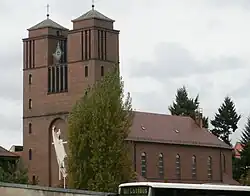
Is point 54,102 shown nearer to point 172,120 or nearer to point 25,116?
point 25,116

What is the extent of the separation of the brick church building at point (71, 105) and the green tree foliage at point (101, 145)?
1348 inches

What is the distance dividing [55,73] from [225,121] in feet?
118

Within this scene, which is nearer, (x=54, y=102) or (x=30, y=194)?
(x=30, y=194)

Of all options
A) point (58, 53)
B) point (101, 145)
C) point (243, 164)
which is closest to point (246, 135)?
point (243, 164)

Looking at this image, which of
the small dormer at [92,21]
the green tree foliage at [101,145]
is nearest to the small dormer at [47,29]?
the small dormer at [92,21]

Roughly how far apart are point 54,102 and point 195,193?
70407mm

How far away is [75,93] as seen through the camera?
11119cm

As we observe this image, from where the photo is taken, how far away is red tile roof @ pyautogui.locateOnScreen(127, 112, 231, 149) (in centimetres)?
11475

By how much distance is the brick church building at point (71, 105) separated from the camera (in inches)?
4400

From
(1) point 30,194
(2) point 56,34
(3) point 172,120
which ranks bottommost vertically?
(1) point 30,194

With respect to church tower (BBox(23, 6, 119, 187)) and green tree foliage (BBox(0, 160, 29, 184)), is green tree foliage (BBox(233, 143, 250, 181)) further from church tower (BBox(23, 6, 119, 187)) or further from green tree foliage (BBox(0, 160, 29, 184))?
green tree foliage (BBox(0, 160, 29, 184))

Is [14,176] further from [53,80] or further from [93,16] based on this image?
[93,16]

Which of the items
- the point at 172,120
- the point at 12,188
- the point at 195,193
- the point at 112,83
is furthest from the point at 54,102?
the point at 195,193

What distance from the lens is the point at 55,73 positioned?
377ft
